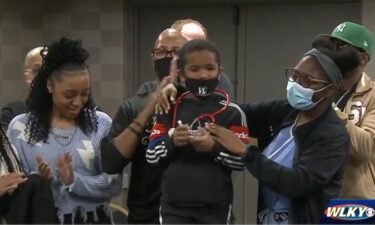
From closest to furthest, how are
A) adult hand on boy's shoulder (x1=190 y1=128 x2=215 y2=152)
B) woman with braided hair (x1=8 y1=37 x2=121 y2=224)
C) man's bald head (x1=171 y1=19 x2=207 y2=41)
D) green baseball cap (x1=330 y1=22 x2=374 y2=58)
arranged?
adult hand on boy's shoulder (x1=190 y1=128 x2=215 y2=152), woman with braided hair (x1=8 y1=37 x2=121 y2=224), green baseball cap (x1=330 y1=22 x2=374 y2=58), man's bald head (x1=171 y1=19 x2=207 y2=41)

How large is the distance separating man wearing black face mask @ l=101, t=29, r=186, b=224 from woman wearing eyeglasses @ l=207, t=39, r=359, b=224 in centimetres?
37

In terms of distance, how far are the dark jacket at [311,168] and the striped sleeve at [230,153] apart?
1.7 inches

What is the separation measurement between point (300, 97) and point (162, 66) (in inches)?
24.7

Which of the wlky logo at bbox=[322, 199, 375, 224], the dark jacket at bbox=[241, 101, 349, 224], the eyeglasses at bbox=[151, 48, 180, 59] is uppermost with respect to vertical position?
the eyeglasses at bbox=[151, 48, 180, 59]

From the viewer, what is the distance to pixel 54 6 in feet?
21.9

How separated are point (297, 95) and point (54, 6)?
13.2ft

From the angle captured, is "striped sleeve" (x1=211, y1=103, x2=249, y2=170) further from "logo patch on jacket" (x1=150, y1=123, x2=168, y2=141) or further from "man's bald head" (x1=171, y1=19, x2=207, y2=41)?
"man's bald head" (x1=171, y1=19, x2=207, y2=41)

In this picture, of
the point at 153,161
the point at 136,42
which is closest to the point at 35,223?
the point at 153,161

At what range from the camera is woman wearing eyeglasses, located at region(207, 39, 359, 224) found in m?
2.94

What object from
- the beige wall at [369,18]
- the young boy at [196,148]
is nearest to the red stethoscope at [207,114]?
the young boy at [196,148]

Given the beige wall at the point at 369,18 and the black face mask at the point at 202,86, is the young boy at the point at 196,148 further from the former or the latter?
the beige wall at the point at 369,18

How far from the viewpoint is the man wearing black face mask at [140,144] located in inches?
123

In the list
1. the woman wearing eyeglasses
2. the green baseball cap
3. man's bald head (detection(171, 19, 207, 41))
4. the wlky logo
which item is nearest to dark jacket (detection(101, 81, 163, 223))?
the woman wearing eyeglasses

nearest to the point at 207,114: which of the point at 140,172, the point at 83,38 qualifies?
the point at 140,172
